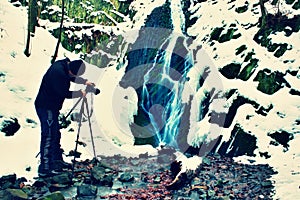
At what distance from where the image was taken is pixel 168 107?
27.7 feet

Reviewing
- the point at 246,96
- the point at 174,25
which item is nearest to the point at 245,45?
the point at 246,96

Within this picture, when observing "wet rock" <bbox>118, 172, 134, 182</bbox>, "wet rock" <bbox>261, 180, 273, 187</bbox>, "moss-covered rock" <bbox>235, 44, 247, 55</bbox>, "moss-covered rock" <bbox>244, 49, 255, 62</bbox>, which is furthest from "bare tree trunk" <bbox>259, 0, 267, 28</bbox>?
"wet rock" <bbox>118, 172, 134, 182</bbox>

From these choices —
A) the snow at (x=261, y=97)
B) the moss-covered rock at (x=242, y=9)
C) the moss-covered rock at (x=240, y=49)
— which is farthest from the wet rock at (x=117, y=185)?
the moss-covered rock at (x=242, y=9)

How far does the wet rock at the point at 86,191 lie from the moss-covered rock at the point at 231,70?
3.74m

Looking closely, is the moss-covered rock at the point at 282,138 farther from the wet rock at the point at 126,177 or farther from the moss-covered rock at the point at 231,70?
the wet rock at the point at 126,177

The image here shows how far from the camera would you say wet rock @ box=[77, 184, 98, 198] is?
18.3 feet

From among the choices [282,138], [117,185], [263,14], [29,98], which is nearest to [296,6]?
[263,14]

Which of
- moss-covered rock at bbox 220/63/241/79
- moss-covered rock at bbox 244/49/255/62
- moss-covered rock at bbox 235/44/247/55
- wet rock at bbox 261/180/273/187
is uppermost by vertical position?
moss-covered rock at bbox 235/44/247/55

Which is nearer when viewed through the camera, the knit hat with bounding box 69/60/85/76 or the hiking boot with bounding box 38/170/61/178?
the hiking boot with bounding box 38/170/61/178

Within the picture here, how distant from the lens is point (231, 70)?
8117mm

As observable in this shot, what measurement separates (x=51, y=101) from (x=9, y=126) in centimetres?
120

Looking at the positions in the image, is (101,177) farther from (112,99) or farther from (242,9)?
(242,9)

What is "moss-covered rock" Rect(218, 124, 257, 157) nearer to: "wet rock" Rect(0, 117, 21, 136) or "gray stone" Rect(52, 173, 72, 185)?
"gray stone" Rect(52, 173, 72, 185)

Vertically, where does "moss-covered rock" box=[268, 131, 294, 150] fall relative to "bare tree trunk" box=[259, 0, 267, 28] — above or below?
below
